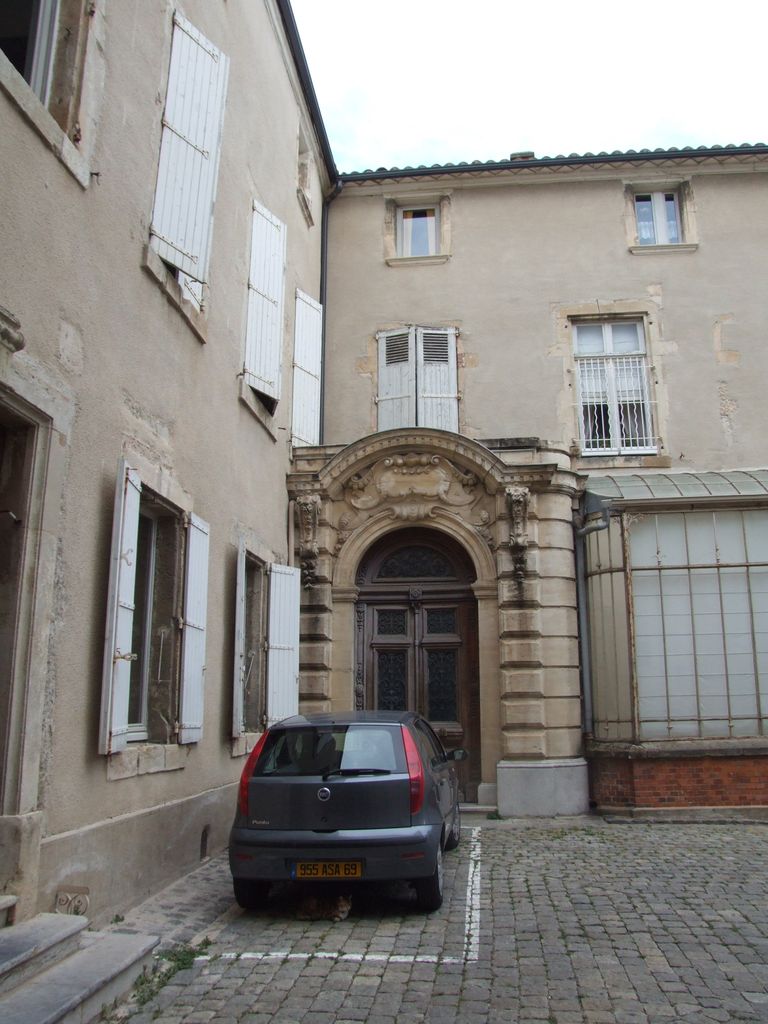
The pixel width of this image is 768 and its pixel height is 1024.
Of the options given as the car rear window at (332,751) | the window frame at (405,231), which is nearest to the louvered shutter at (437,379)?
the window frame at (405,231)

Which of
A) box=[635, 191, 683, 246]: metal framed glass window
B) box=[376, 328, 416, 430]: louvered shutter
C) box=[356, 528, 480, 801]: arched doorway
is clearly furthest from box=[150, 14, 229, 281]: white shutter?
box=[635, 191, 683, 246]: metal framed glass window

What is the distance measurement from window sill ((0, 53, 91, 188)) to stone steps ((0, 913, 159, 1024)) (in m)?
4.53

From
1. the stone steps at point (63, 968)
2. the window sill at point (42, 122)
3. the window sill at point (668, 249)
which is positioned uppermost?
the window sill at point (668, 249)

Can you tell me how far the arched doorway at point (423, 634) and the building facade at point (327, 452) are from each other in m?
0.04

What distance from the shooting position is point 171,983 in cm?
509

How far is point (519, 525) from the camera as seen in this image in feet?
38.3

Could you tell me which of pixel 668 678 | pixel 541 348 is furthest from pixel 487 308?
pixel 668 678

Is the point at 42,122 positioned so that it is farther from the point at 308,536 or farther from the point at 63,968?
the point at 308,536

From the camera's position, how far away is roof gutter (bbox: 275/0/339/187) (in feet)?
39.7

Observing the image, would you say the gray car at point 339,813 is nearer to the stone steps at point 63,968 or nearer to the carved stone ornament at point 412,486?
the stone steps at point 63,968

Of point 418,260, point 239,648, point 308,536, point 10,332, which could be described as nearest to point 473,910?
point 239,648

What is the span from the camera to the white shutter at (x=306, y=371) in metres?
12.5

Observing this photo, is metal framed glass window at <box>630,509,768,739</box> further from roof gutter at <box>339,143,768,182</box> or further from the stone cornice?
the stone cornice

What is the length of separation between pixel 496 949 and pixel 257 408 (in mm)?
6503
